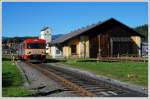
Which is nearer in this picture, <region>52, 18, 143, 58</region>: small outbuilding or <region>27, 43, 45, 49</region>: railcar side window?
<region>27, 43, 45, 49</region>: railcar side window

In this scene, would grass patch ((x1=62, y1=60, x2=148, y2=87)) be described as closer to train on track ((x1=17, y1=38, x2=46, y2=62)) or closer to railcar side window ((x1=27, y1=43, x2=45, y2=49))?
train on track ((x1=17, y1=38, x2=46, y2=62))

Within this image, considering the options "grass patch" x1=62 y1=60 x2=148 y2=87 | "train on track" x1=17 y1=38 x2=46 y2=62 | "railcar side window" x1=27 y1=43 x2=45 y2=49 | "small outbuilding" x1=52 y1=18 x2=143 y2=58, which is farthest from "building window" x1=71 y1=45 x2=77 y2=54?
"grass patch" x1=62 y1=60 x2=148 y2=87

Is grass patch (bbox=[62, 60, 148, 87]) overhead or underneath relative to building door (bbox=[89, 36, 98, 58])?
underneath

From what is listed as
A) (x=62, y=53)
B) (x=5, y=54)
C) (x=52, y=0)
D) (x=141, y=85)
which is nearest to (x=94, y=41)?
(x=62, y=53)

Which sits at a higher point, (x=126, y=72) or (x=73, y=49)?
(x=73, y=49)

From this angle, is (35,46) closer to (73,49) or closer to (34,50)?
(34,50)

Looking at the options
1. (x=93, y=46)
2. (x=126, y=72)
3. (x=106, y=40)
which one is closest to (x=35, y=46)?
(x=93, y=46)

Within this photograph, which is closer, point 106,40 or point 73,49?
point 106,40

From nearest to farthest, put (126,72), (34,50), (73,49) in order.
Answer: (126,72)
(34,50)
(73,49)

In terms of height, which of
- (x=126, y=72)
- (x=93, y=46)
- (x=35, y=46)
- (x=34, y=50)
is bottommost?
(x=126, y=72)

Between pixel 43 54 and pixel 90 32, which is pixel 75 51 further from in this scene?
pixel 43 54

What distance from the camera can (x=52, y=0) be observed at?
15234mm

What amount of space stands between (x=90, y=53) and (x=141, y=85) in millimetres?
39478

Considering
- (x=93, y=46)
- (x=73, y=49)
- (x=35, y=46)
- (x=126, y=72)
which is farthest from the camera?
(x=73, y=49)
